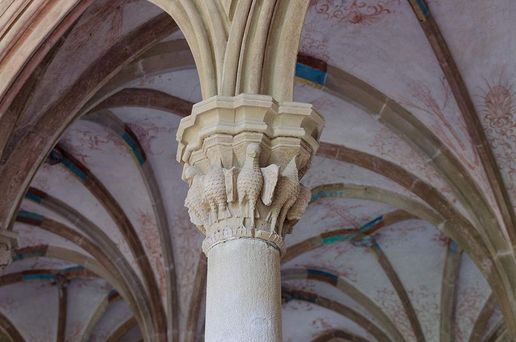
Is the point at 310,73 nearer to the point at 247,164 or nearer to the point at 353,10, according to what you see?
the point at 353,10

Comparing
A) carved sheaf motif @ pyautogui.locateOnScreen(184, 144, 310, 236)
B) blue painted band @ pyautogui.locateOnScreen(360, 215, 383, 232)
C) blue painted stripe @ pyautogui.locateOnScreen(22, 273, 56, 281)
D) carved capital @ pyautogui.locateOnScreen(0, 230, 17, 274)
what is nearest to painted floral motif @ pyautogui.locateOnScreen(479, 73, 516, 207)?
blue painted band @ pyautogui.locateOnScreen(360, 215, 383, 232)

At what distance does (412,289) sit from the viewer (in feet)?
44.7

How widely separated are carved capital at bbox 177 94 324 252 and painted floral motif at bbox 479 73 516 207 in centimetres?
453

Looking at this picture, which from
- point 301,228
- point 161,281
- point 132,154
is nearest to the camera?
point 132,154

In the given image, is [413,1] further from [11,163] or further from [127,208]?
[127,208]

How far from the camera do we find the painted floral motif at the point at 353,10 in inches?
349

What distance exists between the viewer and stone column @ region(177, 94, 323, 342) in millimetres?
4660

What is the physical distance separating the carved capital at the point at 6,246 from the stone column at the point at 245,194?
283 centimetres

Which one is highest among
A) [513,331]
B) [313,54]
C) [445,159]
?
[313,54]

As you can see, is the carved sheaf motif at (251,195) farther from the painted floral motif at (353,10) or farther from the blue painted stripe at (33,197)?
the blue painted stripe at (33,197)

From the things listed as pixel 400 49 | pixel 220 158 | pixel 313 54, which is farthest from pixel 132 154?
pixel 220 158

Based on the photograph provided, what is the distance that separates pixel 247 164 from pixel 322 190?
6767 millimetres

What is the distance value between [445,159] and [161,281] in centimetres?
374

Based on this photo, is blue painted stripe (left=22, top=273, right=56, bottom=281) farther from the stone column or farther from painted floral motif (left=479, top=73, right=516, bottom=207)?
the stone column
